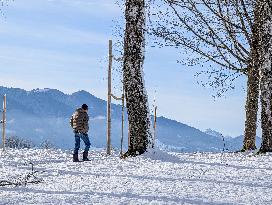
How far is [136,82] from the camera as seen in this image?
39.5 ft

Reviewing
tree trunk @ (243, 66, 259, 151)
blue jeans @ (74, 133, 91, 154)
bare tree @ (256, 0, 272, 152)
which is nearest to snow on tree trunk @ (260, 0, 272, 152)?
bare tree @ (256, 0, 272, 152)

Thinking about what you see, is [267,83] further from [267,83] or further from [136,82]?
[136,82]

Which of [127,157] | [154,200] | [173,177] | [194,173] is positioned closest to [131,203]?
[154,200]

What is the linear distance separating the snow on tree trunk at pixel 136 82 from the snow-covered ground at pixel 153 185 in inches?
65.4

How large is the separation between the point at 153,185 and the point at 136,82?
200 inches

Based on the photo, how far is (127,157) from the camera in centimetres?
1193

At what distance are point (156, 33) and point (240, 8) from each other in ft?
9.46

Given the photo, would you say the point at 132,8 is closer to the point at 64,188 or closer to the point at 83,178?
the point at 83,178

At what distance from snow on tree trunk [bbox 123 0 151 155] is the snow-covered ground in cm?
166

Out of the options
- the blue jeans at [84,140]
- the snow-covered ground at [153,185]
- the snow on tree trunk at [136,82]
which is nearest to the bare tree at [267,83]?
the snow-covered ground at [153,185]

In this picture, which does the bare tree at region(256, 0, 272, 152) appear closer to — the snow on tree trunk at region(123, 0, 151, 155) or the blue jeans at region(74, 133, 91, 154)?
the snow on tree trunk at region(123, 0, 151, 155)

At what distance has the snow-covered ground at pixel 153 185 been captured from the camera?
6.25 m

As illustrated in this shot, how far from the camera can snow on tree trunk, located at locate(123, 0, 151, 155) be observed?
12031 mm

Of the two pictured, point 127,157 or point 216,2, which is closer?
point 127,157
